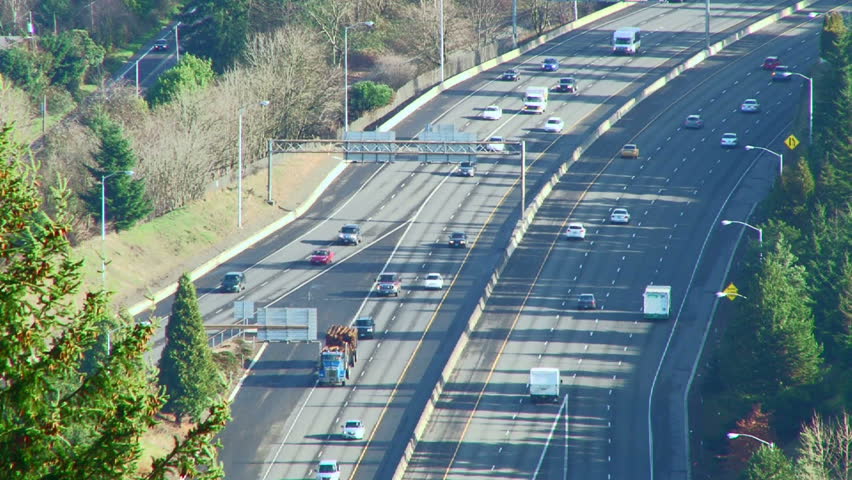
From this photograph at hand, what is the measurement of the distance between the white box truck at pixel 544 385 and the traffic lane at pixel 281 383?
13902mm

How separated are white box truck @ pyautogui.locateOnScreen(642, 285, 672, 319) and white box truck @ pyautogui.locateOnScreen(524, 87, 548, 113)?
4436 centimetres

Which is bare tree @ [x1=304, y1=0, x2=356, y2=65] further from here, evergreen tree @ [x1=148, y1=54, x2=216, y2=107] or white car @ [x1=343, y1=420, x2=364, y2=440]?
white car @ [x1=343, y1=420, x2=364, y2=440]

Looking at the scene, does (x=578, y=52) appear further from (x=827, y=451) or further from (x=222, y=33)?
(x=827, y=451)

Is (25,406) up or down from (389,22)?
up

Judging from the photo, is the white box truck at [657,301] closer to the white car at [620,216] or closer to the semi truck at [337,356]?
the white car at [620,216]

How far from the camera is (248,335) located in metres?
91.6

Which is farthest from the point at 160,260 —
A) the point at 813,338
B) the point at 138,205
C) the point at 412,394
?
the point at 813,338

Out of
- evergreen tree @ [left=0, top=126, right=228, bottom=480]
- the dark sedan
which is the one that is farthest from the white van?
evergreen tree @ [left=0, top=126, right=228, bottom=480]

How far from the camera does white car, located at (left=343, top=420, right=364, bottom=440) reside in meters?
78.1

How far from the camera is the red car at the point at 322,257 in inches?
4156

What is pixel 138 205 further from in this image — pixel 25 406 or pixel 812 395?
pixel 25 406

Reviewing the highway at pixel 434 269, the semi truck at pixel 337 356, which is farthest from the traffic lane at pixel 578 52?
the semi truck at pixel 337 356

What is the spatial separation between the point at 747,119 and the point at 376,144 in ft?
154

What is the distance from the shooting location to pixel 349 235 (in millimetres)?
109500
